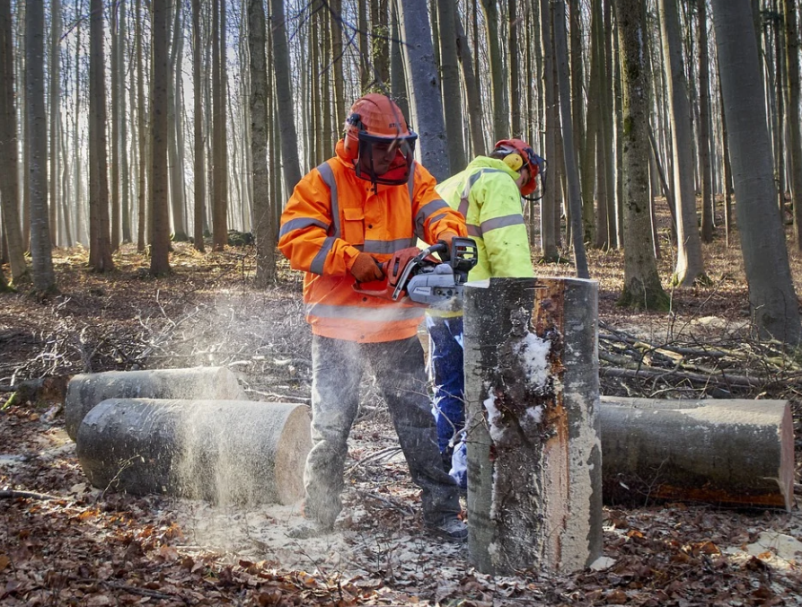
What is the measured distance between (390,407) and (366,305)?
21.6 inches

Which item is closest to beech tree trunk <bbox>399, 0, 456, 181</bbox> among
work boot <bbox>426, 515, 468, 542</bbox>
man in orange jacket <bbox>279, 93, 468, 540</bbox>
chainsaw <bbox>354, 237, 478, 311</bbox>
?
man in orange jacket <bbox>279, 93, 468, 540</bbox>

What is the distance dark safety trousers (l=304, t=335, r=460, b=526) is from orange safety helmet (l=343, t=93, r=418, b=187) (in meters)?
0.83

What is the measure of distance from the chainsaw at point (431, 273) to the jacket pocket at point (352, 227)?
0.26 m

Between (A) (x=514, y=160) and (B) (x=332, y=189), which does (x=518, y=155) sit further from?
(B) (x=332, y=189)

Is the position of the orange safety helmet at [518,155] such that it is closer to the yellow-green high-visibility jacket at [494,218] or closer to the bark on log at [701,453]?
the yellow-green high-visibility jacket at [494,218]

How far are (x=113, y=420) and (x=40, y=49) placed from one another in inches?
411

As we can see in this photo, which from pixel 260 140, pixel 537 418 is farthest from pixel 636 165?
pixel 537 418

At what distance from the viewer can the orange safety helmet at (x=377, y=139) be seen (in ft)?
11.1

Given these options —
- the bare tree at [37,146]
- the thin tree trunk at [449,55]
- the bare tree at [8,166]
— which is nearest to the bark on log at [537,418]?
the thin tree trunk at [449,55]

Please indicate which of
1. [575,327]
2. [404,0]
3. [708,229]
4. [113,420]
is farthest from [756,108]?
[708,229]

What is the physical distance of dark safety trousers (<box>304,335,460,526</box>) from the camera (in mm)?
3539

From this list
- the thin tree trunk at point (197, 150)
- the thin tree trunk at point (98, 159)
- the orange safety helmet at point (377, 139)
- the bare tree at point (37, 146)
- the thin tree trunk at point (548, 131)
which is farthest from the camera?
the thin tree trunk at point (197, 150)

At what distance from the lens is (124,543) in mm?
3342

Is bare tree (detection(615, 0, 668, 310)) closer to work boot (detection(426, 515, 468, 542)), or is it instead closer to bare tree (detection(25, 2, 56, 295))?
work boot (detection(426, 515, 468, 542))
